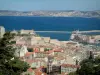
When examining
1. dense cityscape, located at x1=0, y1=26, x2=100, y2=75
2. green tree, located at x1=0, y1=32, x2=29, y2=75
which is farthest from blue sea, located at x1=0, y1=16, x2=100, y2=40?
green tree, located at x1=0, y1=32, x2=29, y2=75

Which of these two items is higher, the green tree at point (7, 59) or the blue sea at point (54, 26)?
the green tree at point (7, 59)

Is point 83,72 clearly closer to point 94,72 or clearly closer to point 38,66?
point 94,72

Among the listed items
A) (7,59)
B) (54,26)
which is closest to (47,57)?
(7,59)

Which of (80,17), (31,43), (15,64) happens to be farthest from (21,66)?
(80,17)

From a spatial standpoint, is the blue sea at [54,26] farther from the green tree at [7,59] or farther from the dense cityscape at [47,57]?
the green tree at [7,59]

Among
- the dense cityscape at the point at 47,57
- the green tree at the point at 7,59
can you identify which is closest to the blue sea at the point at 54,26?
the dense cityscape at the point at 47,57

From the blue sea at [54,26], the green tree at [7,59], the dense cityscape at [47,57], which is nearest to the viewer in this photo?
the green tree at [7,59]

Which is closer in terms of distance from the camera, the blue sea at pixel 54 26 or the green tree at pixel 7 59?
the green tree at pixel 7 59

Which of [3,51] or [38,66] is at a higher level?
[3,51]

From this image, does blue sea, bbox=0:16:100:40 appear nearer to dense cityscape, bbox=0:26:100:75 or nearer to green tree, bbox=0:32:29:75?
dense cityscape, bbox=0:26:100:75

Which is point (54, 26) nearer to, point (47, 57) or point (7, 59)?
point (47, 57)

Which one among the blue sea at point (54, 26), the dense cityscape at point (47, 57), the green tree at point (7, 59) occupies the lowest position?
→ the blue sea at point (54, 26)
